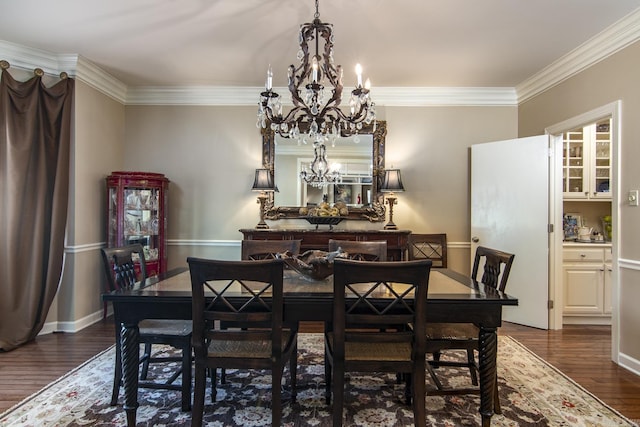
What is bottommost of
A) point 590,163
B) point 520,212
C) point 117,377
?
point 117,377

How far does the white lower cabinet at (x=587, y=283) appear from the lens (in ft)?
12.2

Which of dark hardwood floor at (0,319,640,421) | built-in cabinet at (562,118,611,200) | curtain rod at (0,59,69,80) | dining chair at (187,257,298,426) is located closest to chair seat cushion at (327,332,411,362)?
dining chair at (187,257,298,426)

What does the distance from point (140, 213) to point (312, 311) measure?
2.88m

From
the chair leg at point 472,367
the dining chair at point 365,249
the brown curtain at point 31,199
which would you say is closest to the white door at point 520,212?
the chair leg at point 472,367

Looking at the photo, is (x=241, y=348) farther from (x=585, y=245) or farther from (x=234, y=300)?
(x=585, y=245)

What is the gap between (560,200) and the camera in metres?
3.57

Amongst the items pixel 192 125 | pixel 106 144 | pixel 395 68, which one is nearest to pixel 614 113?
pixel 395 68

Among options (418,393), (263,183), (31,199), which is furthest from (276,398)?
(31,199)

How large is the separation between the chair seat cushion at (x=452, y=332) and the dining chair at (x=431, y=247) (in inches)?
72.6

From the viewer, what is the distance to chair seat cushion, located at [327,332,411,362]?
1.72 m

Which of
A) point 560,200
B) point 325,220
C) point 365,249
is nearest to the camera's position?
point 365,249

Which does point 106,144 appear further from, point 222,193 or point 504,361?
point 504,361

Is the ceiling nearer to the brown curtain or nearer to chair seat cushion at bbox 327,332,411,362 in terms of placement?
the brown curtain

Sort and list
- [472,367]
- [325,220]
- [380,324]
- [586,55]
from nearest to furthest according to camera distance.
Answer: [380,324], [472,367], [586,55], [325,220]
